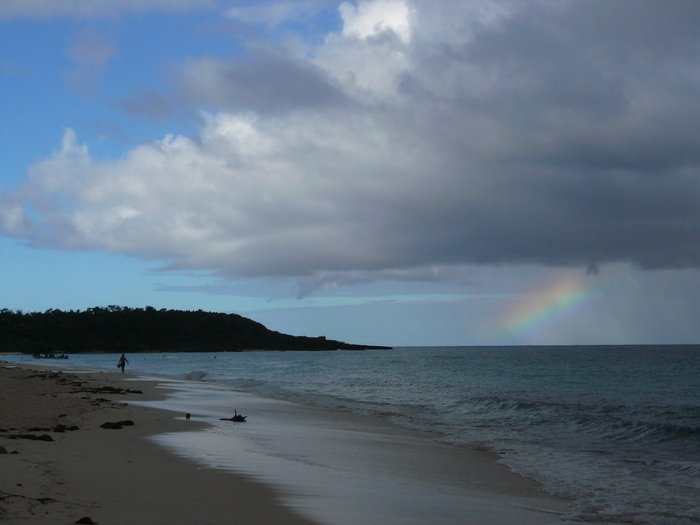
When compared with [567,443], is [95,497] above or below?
above

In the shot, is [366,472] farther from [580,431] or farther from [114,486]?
[580,431]

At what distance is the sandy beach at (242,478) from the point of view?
708 cm

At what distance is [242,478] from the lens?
9383 millimetres

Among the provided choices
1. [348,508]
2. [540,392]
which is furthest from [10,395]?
[540,392]

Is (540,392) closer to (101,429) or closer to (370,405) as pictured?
(370,405)

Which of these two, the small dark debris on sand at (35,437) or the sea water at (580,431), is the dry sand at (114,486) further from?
the sea water at (580,431)

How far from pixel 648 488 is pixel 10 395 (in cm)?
2156

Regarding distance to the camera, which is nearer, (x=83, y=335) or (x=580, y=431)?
(x=580, y=431)

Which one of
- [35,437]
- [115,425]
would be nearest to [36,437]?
[35,437]

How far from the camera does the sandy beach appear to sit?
7077mm

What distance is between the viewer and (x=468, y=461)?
13.3 metres

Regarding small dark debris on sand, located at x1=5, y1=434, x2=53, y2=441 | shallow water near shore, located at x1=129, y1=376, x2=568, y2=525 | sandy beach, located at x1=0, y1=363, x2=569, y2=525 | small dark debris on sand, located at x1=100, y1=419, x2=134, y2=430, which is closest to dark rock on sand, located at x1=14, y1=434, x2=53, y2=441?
small dark debris on sand, located at x1=5, y1=434, x2=53, y2=441

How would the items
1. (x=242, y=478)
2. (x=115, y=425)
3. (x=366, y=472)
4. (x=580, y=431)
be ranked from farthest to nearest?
(x=580, y=431) < (x=115, y=425) < (x=366, y=472) < (x=242, y=478)

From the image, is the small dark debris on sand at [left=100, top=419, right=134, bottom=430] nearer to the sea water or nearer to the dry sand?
the dry sand
